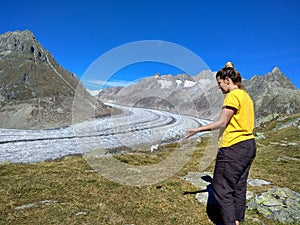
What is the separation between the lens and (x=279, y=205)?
345 inches

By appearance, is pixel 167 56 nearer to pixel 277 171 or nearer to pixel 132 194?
pixel 132 194

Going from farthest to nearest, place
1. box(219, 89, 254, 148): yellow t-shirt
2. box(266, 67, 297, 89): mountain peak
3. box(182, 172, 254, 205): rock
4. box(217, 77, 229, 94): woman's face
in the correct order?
box(266, 67, 297, 89): mountain peak < box(182, 172, 254, 205): rock < box(217, 77, 229, 94): woman's face < box(219, 89, 254, 148): yellow t-shirt

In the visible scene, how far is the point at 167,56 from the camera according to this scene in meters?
11.6

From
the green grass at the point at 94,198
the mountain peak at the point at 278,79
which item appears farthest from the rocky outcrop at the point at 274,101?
the green grass at the point at 94,198

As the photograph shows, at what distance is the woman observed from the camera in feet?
20.4

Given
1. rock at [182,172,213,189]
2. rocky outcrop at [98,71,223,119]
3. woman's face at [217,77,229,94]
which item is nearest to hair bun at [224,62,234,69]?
woman's face at [217,77,229,94]

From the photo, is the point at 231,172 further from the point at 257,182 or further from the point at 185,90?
the point at 185,90

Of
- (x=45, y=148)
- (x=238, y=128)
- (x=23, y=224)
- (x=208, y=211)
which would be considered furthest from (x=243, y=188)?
(x=45, y=148)

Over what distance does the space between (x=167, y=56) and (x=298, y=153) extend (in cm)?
1374

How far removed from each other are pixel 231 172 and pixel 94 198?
5.29m

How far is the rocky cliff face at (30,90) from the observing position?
242ft

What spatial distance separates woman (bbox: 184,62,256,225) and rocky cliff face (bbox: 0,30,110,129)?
61608 millimetres

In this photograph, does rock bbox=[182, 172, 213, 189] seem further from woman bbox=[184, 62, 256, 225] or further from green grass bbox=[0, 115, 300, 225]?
woman bbox=[184, 62, 256, 225]

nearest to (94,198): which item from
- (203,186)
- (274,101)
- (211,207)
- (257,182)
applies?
(211,207)
